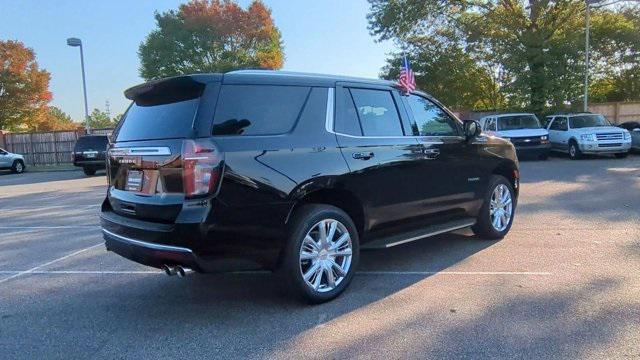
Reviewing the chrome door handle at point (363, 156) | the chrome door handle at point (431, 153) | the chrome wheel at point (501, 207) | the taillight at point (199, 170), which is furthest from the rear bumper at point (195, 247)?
the chrome wheel at point (501, 207)

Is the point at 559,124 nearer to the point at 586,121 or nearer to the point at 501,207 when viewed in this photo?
the point at 586,121

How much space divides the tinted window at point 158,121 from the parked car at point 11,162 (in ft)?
83.4

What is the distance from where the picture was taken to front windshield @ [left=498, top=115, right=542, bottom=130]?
19.2 meters

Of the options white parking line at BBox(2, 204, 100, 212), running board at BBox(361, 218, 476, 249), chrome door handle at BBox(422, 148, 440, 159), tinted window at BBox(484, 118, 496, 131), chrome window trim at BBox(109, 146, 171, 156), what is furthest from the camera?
tinted window at BBox(484, 118, 496, 131)

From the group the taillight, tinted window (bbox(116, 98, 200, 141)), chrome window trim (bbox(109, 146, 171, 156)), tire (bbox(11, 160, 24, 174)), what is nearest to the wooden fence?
tire (bbox(11, 160, 24, 174))

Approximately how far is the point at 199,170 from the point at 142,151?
663 mm

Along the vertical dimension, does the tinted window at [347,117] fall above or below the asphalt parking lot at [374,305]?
above

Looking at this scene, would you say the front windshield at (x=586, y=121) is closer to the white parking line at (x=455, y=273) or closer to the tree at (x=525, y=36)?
the tree at (x=525, y=36)

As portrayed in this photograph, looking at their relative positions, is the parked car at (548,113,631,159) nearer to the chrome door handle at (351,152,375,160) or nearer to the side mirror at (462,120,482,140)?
the side mirror at (462,120,482,140)

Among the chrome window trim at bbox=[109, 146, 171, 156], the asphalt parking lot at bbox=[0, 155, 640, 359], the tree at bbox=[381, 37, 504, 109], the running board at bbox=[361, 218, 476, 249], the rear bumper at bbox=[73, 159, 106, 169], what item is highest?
the tree at bbox=[381, 37, 504, 109]

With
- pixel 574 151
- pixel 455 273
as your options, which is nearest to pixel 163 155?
pixel 455 273

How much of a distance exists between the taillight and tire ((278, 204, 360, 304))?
815 millimetres

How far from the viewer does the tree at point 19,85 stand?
36.9 meters

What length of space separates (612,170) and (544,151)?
14.5 feet
